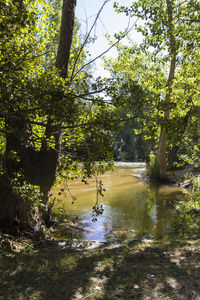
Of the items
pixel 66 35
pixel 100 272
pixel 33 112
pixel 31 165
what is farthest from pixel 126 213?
pixel 33 112

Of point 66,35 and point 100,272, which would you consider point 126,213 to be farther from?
point 66,35

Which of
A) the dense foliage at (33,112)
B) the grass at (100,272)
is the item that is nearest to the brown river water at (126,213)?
the dense foliage at (33,112)

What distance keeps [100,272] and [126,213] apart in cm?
488

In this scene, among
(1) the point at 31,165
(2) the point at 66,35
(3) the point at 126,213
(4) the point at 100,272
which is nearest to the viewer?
(4) the point at 100,272

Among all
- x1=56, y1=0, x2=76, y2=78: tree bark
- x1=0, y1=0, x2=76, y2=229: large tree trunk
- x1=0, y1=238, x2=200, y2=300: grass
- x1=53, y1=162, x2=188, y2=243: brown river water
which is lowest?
x1=53, y1=162, x2=188, y2=243: brown river water

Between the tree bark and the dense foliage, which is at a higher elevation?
the tree bark

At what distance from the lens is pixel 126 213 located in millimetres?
8180

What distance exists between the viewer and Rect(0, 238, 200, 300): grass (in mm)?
2773

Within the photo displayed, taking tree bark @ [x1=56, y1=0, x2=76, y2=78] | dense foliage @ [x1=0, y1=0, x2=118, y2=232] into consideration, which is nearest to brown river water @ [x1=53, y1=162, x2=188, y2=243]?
dense foliage @ [x1=0, y1=0, x2=118, y2=232]

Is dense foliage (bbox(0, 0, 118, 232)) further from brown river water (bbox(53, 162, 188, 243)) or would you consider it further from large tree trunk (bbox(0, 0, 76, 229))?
brown river water (bbox(53, 162, 188, 243))

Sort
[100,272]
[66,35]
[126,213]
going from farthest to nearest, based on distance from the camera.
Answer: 1. [126,213]
2. [66,35]
3. [100,272]

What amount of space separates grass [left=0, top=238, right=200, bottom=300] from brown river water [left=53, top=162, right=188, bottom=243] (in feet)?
4.61

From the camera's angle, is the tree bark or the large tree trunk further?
the tree bark

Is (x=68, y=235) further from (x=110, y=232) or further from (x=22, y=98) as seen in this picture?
(x=22, y=98)
